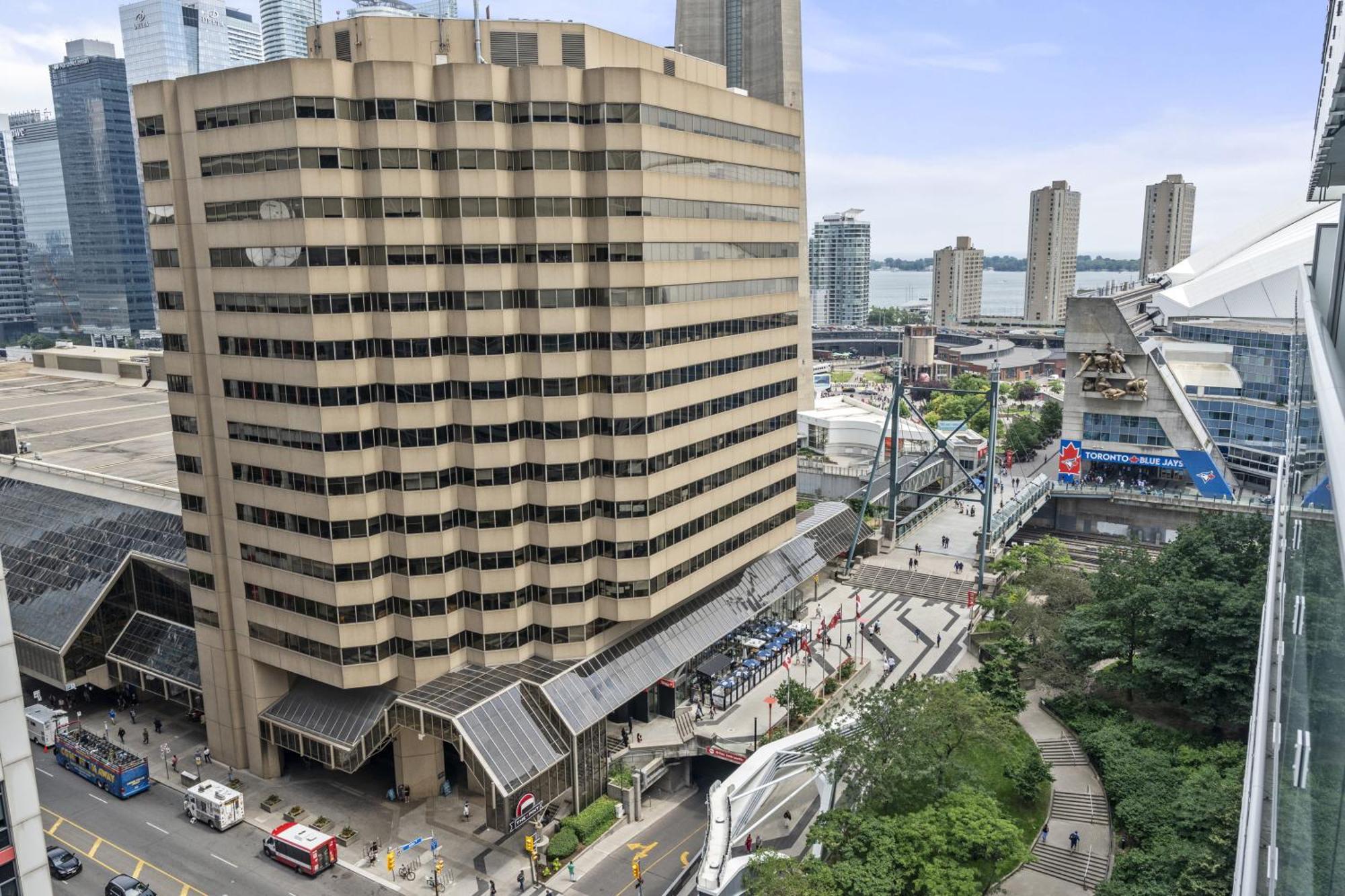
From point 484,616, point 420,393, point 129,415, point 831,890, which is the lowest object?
point 831,890

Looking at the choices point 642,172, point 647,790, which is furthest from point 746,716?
point 642,172

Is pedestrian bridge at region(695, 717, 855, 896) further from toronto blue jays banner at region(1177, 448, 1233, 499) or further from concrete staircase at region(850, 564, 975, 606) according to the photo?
toronto blue jays banner at region(1177, 448, 1233, 499)

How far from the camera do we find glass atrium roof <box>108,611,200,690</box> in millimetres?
64375

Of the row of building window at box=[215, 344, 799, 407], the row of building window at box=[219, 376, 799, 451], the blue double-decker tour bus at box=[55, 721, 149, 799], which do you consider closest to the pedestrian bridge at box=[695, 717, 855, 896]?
the row of building window at box=[219, 376, 799, 451]

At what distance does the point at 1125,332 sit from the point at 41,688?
113 m

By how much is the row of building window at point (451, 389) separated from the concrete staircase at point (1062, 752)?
1353 inches

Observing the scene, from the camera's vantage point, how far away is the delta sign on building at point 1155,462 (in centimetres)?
10550

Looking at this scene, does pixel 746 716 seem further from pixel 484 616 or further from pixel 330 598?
pixel 330 598

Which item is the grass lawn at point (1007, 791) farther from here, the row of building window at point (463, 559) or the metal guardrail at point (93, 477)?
the metal guardrail at point (93, 477)

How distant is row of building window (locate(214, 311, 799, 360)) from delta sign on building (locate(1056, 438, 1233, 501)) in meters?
70.7

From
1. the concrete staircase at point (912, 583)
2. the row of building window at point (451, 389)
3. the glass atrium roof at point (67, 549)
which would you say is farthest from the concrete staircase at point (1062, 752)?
the glass atrium roof at point (67, 549)

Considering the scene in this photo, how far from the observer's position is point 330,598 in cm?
5322

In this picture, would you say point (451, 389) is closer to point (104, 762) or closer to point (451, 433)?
point (451, 433)

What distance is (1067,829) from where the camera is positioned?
53.1 meters
